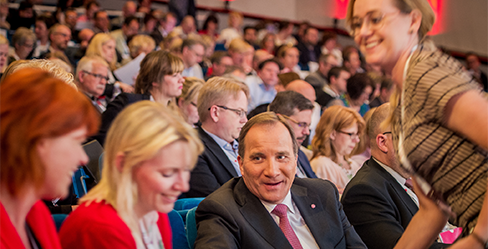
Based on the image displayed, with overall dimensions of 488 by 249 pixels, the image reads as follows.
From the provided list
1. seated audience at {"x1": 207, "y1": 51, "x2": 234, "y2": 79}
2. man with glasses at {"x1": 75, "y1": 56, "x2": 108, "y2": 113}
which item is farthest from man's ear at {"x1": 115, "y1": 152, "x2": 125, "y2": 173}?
seated audience at {"x1": 207, "y1": 51, "x2": 234, "y2": 79}

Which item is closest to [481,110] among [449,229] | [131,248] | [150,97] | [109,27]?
[131,248]

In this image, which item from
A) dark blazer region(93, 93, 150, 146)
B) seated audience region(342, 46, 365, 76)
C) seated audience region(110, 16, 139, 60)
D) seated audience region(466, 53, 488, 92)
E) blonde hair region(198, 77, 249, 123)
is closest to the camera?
blonde hair region(198, 77, 249, 123)

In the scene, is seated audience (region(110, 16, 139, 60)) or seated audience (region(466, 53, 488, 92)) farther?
seated audience (region(466, 53, 488, 92))

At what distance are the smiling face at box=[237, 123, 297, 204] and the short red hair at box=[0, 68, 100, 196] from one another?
101 cm

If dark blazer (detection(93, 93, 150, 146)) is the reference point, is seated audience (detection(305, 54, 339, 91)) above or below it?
below

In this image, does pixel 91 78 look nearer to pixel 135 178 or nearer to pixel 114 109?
pixel 114 109

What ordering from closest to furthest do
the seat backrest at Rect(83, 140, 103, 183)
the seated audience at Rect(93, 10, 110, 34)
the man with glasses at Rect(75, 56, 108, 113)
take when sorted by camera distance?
the seat backrest at Rect(83, 140, 103, 183)
the man with glasses at Rect(75, 56, 108, 113)
the seated audience at Rect(93, 10, 110, 34)

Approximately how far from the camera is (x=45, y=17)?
7512 mm

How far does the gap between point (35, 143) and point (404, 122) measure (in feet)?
2.87

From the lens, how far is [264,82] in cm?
610

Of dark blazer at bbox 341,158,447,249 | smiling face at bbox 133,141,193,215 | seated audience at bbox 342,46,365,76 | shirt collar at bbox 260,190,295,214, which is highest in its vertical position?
smiling face at bbox 133,141,193,215

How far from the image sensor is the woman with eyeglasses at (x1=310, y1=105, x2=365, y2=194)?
3455mm

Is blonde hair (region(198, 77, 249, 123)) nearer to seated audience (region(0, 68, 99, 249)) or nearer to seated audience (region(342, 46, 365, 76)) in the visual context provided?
seated audience (region(0, 68, 99, 249))

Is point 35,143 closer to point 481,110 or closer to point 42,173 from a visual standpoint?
point 42,173
